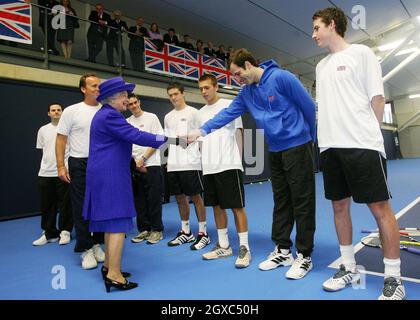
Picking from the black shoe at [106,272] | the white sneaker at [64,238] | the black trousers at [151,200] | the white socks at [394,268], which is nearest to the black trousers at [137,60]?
the black trousers at [151,200]

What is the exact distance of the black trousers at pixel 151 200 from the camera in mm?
3576

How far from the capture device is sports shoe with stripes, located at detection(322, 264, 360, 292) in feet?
6.29

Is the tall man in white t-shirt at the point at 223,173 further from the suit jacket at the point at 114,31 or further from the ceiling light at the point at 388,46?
the ceiling light at the point at 388,46

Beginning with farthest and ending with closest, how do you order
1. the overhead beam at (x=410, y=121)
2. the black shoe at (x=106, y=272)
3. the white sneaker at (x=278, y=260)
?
the overhead beam at (x=410, y=121), the white sneaker at (x=278, y=260), the black shoe at (x=106, y=272)

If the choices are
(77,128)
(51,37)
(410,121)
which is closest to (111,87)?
(77,128)

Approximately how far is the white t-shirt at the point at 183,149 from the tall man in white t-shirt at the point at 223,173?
1.30 feet

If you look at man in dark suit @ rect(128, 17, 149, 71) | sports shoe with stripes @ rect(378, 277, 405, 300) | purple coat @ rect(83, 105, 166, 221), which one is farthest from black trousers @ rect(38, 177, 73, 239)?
man in dark suit @ rect(128, 17, 149, 71)

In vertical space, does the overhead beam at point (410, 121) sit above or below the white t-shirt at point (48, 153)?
above

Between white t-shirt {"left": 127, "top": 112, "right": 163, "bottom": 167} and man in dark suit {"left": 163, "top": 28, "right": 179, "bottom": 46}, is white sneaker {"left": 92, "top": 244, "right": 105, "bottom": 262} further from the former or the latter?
man in dark suit {"left": 163, "top": 28, "right": 179, "bottom": 46}

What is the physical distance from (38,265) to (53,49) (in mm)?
5207

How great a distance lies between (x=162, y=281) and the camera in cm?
225

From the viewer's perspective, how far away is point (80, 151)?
2.89m

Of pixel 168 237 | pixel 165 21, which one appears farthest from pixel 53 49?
pixel 168 237
